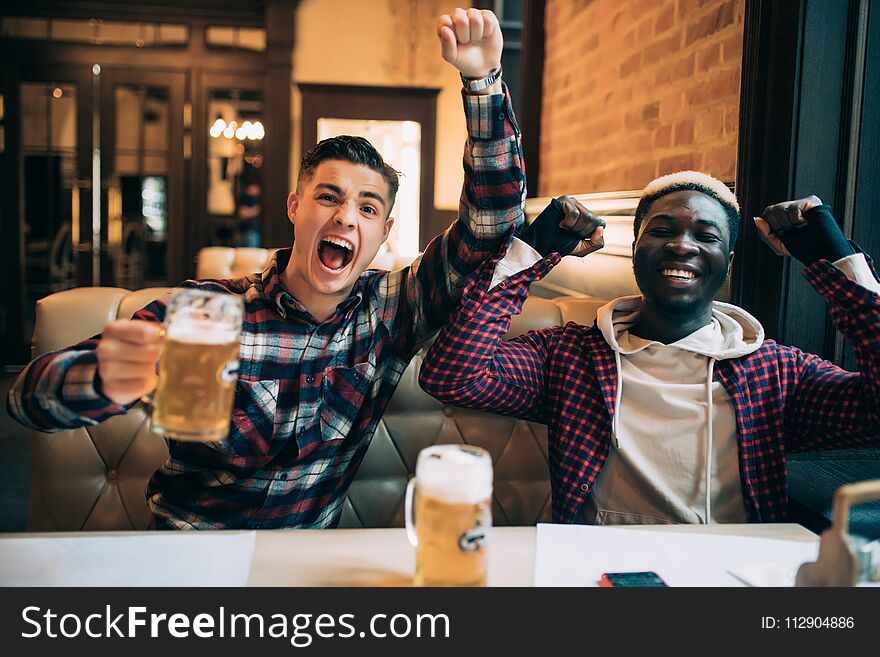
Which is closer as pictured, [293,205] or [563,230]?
[563,230]

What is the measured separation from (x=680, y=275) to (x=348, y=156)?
2.18 feet

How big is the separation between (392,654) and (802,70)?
1460 mm

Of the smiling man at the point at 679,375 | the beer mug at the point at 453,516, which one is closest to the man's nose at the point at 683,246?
the smiling man at the point at 679,375

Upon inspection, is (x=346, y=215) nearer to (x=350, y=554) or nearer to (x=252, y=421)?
(x=252, y=421)

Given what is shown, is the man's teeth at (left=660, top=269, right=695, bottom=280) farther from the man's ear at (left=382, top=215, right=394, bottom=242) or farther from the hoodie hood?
the man's ear at (left=382, top=215, right=394, bottom=242)

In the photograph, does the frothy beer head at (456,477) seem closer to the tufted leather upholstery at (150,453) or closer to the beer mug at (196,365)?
the beer mug at (196,365)

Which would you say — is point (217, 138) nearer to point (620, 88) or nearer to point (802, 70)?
point (620, 88)

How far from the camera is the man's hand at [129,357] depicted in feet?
3.23

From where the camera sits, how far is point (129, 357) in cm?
100

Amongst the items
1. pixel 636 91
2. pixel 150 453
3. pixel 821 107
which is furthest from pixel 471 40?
pixel 636 91

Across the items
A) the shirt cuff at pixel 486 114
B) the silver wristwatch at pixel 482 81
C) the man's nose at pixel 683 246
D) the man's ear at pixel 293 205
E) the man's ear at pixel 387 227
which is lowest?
the man's nose at pixel 683 246

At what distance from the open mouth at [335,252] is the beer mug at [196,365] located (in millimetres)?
560

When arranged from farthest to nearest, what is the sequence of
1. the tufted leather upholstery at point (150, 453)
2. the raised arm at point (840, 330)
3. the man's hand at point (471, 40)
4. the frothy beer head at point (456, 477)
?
the tufted leather upholstery at point (150, 453)
the raised arm at point (840, 330)
the man's hand at point (471, 40)
the frothy beer head at point (456, 477)

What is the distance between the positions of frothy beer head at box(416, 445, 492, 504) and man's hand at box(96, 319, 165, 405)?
369mm
